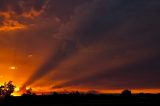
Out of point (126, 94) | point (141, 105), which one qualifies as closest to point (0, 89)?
point (126, 94)

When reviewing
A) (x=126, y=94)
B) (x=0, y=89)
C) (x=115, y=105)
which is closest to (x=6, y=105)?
(x=115, y=105)

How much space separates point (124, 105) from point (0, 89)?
130m

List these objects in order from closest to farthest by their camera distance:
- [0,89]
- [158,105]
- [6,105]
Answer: [158,105]
[6,105]
[0,89]

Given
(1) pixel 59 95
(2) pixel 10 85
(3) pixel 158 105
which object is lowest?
(3) pixel 158 105

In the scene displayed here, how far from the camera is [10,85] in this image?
19938cm

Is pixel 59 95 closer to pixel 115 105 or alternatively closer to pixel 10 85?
pixel 115 105

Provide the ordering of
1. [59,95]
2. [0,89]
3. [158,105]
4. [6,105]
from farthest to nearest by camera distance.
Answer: [0,89], [59,95], [6,105], [158,105]

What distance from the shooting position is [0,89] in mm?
188250

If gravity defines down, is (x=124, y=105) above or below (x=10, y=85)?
below

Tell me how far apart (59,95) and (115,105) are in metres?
54.3

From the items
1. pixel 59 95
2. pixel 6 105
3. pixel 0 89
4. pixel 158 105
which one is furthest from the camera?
pixel 0 89

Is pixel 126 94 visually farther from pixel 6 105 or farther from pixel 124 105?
pixel 6 105

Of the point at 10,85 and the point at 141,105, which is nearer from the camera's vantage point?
the point at 141,105

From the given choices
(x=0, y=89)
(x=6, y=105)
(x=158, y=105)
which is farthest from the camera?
(x=0, y=89)
